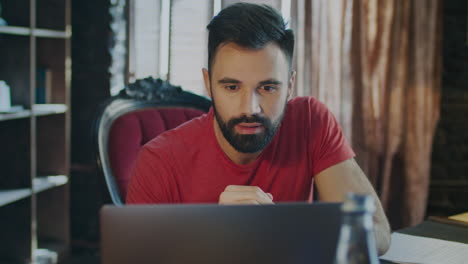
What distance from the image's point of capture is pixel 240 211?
2.77 ft

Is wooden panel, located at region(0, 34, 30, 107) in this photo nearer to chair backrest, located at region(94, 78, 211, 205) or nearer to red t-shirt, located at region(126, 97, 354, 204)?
chair backrest, located at region(94, 78, 211, 205)

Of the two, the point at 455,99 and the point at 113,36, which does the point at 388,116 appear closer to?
the point at 455,99

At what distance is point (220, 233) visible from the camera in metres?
0.84

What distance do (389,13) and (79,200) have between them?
6.68 feet

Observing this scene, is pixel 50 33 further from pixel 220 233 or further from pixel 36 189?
pixel 220 233

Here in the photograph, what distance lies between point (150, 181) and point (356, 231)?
2.86 ft

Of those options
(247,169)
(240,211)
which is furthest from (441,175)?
(240,211)

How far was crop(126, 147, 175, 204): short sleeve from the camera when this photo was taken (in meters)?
1.49

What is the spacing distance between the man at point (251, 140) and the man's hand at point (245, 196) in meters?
0.14

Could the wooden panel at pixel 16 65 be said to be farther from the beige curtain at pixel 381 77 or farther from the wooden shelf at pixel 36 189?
the beige curtain at pixel 381 77

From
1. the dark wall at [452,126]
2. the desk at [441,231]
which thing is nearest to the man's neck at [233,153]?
the desk at [441,231]

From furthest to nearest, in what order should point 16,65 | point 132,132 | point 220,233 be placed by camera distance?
1. point 16,65
2. point 132,132
3. point 220,233

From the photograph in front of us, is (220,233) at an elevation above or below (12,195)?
above

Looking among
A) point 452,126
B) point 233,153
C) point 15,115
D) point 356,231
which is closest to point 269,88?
point 233,153
